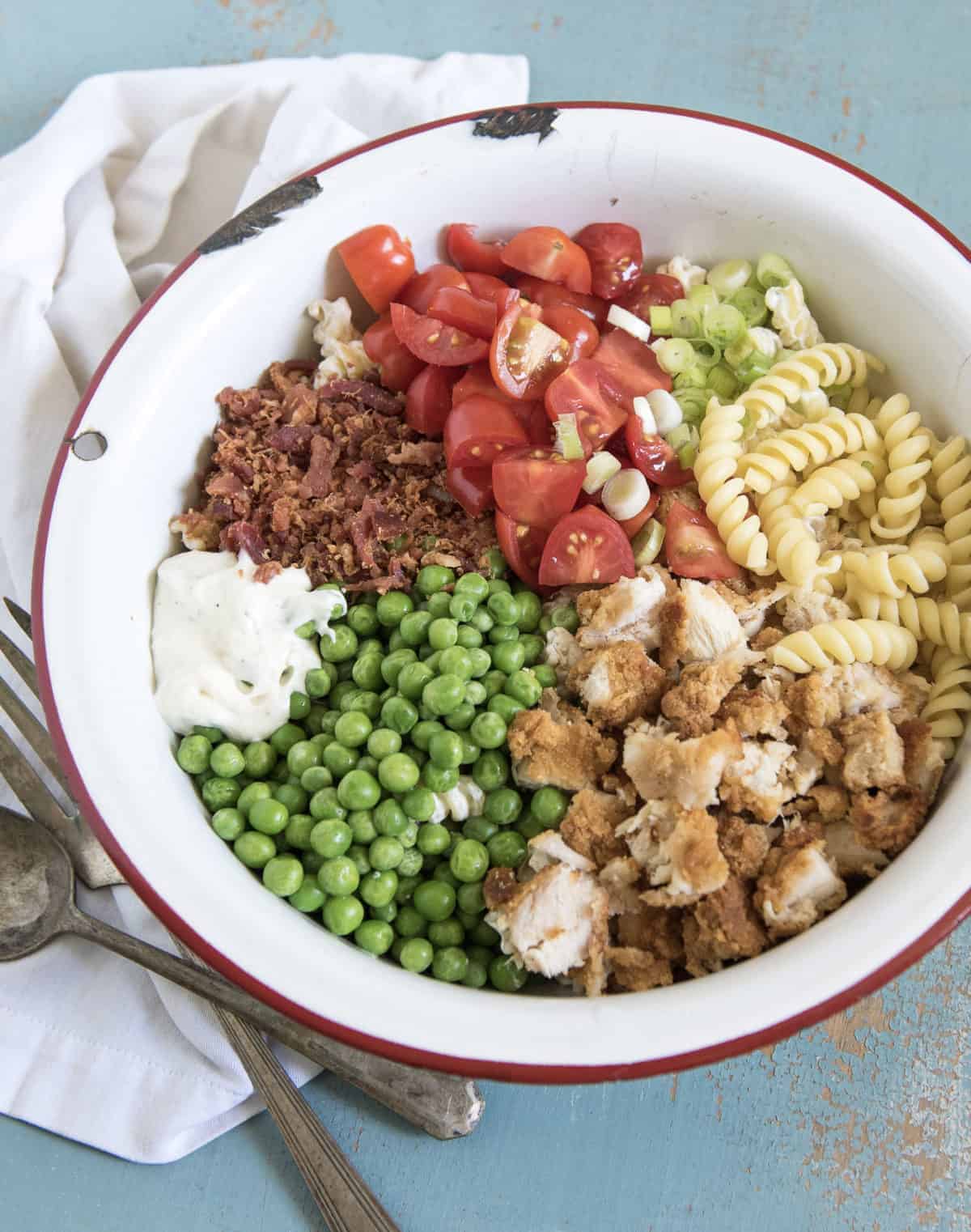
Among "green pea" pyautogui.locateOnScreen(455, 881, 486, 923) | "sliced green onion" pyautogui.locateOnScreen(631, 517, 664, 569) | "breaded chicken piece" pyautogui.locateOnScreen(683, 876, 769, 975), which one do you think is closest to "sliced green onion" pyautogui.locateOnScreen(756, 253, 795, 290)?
"sliced green onion" pyautogui.locateOnScreen(631, 517, 664, 569)

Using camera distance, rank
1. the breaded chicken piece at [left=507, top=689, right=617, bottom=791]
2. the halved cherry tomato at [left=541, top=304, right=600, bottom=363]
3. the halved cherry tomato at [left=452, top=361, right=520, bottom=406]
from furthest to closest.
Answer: the halved cherry tomato at [left=541, top=304, right=600, bottom=363] → the halved cherry tomato at [left=452, top=361, right=520, bottom=406] → the breaded chicken piece at [left=507, top=689, right=617, bottom=791]

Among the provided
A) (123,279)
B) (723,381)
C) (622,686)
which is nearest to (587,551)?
(622,686)

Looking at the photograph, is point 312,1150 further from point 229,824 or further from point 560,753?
point 560,753

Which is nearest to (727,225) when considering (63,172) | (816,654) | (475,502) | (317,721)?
(475,502)

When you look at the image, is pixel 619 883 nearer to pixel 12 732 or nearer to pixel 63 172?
pixel 12 732

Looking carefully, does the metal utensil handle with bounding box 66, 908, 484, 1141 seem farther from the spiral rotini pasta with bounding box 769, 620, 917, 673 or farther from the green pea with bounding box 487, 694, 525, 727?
the spiral rotini pasta with bounding box 769, 620, 917, 673

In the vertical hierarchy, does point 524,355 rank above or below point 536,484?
above
